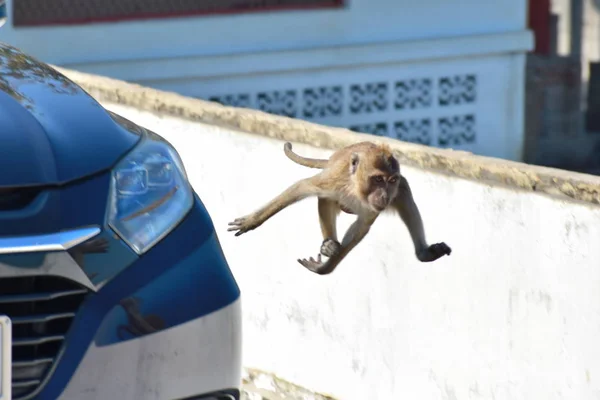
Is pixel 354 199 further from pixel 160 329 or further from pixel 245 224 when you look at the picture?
pixel 160 329

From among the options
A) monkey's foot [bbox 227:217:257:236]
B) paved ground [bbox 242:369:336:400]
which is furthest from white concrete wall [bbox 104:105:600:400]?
monkey's foot [bbox 227:217:257:236]

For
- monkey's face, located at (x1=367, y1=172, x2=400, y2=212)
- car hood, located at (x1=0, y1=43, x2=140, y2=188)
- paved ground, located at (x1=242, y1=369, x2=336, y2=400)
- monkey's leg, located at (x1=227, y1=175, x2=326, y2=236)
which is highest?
car hood, located at (x1=0, y1=43, x2=140, y2=188)

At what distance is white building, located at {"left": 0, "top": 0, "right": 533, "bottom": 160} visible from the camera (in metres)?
9.79

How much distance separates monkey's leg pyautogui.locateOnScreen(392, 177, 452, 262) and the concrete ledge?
0.83 ft

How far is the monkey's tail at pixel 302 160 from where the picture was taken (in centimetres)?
509

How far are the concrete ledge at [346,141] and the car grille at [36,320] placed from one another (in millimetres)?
1870

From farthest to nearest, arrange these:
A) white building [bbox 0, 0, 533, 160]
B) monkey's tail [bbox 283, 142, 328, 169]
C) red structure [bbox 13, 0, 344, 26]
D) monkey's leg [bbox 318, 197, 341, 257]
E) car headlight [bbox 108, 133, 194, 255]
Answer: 1. white building [bbox 0, 0, 533, 160]
2. red structure [bbox 13, 0, 344, 26]
3. monkey's tail [bbox 283, 142, 328, 169]
4. monkey's leg [bbox 318, 197, 341, 257]
5. car headlight [bbox 108, 133, 194, 255]

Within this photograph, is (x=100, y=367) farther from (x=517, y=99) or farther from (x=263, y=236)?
(x=517, y=99)

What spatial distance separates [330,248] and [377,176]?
1.10 feet

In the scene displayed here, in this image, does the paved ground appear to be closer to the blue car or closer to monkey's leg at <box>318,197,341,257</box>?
monkey's leg at <box>318,197,341,257</box>

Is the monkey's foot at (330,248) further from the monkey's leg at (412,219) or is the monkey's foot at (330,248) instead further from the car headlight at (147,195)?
the car headlight at (147,195)

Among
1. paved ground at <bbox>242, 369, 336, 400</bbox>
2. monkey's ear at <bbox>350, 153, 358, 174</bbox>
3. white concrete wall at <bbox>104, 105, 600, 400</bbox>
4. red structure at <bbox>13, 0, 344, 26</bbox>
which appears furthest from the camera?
red structure at <bbox>13, 0, 344, 26</bbox>

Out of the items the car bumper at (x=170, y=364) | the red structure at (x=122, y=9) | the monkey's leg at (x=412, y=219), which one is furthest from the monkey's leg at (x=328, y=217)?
the red structure at (x=122, y=9)

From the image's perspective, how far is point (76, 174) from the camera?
3.63 metres
